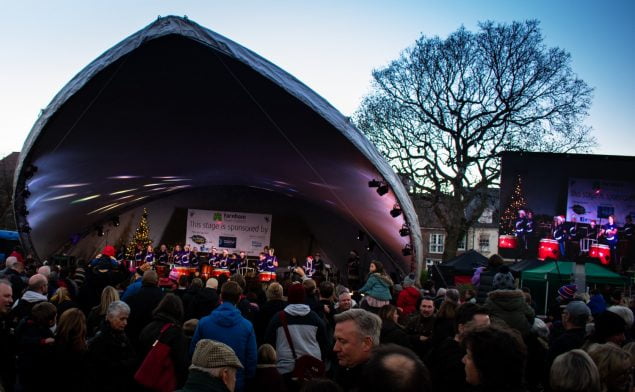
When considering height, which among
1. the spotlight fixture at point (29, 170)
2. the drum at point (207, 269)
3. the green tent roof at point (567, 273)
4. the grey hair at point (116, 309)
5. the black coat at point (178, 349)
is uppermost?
the spotlight fixture at point (29, 170)

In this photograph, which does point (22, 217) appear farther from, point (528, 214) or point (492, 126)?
point (492, 126)

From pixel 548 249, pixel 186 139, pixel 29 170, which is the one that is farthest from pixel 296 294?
pixel 548 249

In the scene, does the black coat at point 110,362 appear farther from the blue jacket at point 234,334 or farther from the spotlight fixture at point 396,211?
the spotlight fixture at point 396,211

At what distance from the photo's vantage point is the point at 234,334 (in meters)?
4.94

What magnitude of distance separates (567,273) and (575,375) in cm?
1478

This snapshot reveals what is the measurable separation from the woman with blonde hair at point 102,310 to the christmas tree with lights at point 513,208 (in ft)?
49.7

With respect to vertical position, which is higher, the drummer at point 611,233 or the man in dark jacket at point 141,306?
the drummer at point 611,233

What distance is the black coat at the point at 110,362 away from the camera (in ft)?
16.5

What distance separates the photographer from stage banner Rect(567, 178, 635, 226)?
19.0 m

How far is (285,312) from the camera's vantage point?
5445mm

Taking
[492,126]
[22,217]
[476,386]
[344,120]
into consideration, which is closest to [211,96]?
[344,120]

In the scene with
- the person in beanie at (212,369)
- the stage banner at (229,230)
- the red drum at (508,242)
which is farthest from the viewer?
the stage banner at (229,230)

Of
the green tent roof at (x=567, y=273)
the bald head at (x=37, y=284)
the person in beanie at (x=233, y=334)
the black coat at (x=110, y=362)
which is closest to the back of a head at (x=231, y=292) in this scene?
the person in beanie at (x=233, y=334)

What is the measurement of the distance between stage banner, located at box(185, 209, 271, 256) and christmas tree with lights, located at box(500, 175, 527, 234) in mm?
10237
